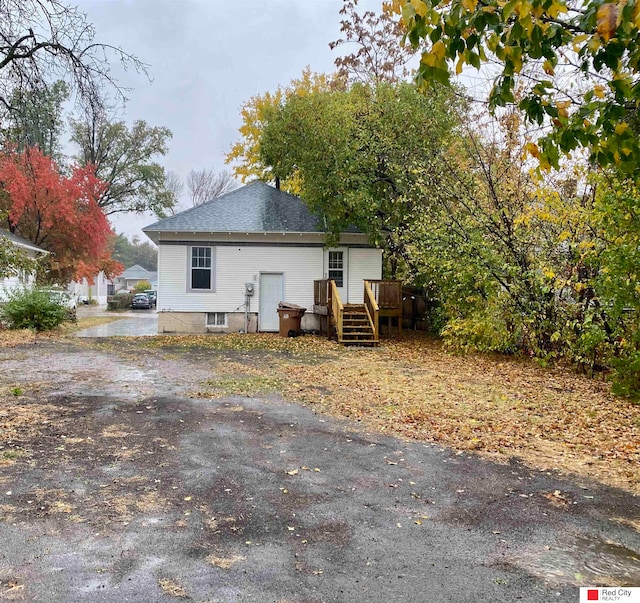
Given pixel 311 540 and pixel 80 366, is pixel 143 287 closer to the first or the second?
pixel 80 366

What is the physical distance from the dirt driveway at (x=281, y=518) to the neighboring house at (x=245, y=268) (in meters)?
11.0

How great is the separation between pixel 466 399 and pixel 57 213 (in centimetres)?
2092

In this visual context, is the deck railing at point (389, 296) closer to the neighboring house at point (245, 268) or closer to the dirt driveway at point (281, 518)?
the neighboring house at point (245, 268)

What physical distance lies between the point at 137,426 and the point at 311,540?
3.18m

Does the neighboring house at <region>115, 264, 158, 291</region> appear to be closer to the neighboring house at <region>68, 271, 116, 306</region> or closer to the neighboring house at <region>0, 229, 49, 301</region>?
the neighboring house at <region>68, 271, 116, 306</region>

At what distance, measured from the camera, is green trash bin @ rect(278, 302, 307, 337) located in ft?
51.8

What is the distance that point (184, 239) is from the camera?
54.8 ft

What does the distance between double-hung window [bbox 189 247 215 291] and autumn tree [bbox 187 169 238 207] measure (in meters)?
27.8

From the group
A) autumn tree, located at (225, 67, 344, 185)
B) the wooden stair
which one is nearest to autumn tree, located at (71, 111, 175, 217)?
autumn tree, located at (225, 67, 344, 185)

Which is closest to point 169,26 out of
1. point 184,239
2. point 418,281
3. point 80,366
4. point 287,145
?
point 287,145

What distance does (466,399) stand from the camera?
741 cm

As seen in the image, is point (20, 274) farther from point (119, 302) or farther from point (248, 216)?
point (119, 302)

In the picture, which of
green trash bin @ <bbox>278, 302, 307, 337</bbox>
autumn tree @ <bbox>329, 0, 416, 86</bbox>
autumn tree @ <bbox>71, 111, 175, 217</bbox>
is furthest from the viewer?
autumn tree @ <bbox>71, 111, 175, 217</bbox>

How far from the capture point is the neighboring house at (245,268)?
16.7 metres
